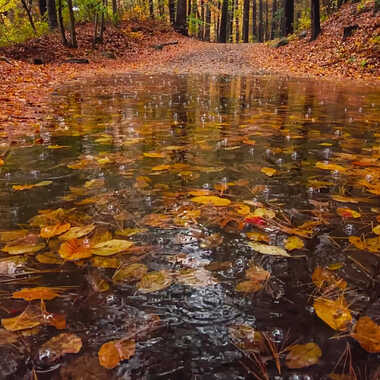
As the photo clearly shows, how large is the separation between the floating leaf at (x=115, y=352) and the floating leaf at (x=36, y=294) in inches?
13.6

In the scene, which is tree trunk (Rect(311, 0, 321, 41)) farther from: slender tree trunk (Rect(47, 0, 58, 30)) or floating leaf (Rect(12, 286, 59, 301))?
floating leaf (Rect(12, 286, 59, 301))

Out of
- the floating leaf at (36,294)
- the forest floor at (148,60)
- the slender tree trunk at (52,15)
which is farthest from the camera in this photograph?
the slender tree trunk at (52,15)

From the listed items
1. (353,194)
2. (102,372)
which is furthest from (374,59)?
(102,372)

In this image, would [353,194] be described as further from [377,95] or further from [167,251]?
[377,95]

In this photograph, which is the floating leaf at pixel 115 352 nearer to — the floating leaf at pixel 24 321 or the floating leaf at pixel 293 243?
the floating leaf at pixel 24 321

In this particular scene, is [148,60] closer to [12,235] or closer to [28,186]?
[28,186]

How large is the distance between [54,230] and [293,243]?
47.6 inches

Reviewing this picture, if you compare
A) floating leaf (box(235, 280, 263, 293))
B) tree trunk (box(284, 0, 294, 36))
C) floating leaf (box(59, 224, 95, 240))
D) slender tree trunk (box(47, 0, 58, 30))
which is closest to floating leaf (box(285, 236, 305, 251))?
floating leaf (box(235, 280, 263, 293))

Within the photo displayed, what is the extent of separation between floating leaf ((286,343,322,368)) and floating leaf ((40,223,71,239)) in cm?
123

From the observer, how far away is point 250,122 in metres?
4.50

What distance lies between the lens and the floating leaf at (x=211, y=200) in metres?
2.13

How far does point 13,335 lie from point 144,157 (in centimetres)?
206

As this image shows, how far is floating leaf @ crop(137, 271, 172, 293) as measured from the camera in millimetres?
1378

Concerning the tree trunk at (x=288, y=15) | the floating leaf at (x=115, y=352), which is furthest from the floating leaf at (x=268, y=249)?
the tree trunk at (x=288, y=15)
